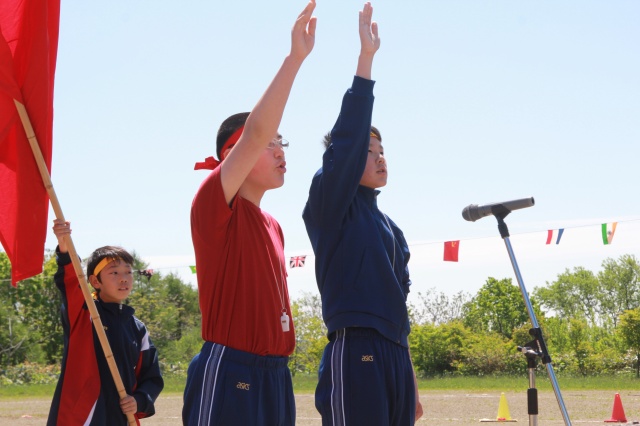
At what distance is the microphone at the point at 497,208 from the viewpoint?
5023 mm

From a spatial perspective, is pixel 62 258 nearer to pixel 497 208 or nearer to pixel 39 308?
pixel 497 208

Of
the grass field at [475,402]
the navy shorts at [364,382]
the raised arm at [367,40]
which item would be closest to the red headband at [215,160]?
the raised arm at [367,40]

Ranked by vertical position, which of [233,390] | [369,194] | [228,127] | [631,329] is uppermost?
[631,329]

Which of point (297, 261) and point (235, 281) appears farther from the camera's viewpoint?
point (297, 261)

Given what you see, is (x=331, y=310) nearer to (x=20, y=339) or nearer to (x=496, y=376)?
(x=496, y=376)

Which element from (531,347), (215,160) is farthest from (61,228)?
(531,347)

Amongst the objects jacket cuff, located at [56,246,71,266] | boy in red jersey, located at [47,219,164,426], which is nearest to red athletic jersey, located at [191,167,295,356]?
boy in red jersey, located at [47,219,164,426]

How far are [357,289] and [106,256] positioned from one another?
2.10m

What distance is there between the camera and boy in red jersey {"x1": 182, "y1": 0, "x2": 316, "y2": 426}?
11.4 ft

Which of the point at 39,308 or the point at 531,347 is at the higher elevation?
the point at 39,308

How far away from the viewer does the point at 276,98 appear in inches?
127

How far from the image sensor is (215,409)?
349cm

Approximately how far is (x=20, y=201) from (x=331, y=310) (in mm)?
1592

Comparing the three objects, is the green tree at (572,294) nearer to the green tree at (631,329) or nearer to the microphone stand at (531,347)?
the green tree at (631,329)
